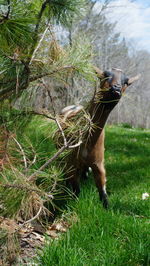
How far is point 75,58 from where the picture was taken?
2.19 metres

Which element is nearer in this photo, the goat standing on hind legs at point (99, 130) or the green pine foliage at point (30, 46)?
the green pine foliage at point (30, 46)

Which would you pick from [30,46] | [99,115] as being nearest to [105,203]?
[99,115]

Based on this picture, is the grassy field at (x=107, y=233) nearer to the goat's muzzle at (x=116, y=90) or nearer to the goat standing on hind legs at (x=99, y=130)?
the goat standing on hind legs at (x=99, y=130)

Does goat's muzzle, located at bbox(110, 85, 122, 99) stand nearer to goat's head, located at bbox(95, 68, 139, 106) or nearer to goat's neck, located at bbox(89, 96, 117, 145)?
goat's head, located at bbox(95, 68, 139, 106)

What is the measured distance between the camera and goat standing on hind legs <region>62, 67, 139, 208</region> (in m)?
2.95

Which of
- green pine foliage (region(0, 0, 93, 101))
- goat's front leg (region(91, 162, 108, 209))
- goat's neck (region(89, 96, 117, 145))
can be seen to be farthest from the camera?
Answer: goat's front leg (region(91, 162, 108, 209))

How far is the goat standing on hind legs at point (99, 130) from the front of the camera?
2947 millimetres

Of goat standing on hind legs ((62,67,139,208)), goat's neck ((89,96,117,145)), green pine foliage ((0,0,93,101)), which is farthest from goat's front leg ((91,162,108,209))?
green pine foliage ((0,0,93,101))

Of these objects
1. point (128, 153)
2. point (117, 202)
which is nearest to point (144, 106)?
point (128, 153)

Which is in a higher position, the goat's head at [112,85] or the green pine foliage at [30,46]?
the green pine foliage at [30,46]

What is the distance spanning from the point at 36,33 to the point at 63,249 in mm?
1374

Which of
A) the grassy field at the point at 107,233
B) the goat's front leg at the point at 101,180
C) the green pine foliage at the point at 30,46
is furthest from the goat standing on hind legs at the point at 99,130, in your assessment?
the green pine foliage at the point at 30,46

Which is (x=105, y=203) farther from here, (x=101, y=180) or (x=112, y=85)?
(x=112, y=85)

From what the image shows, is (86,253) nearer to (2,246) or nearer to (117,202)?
(2,246)
